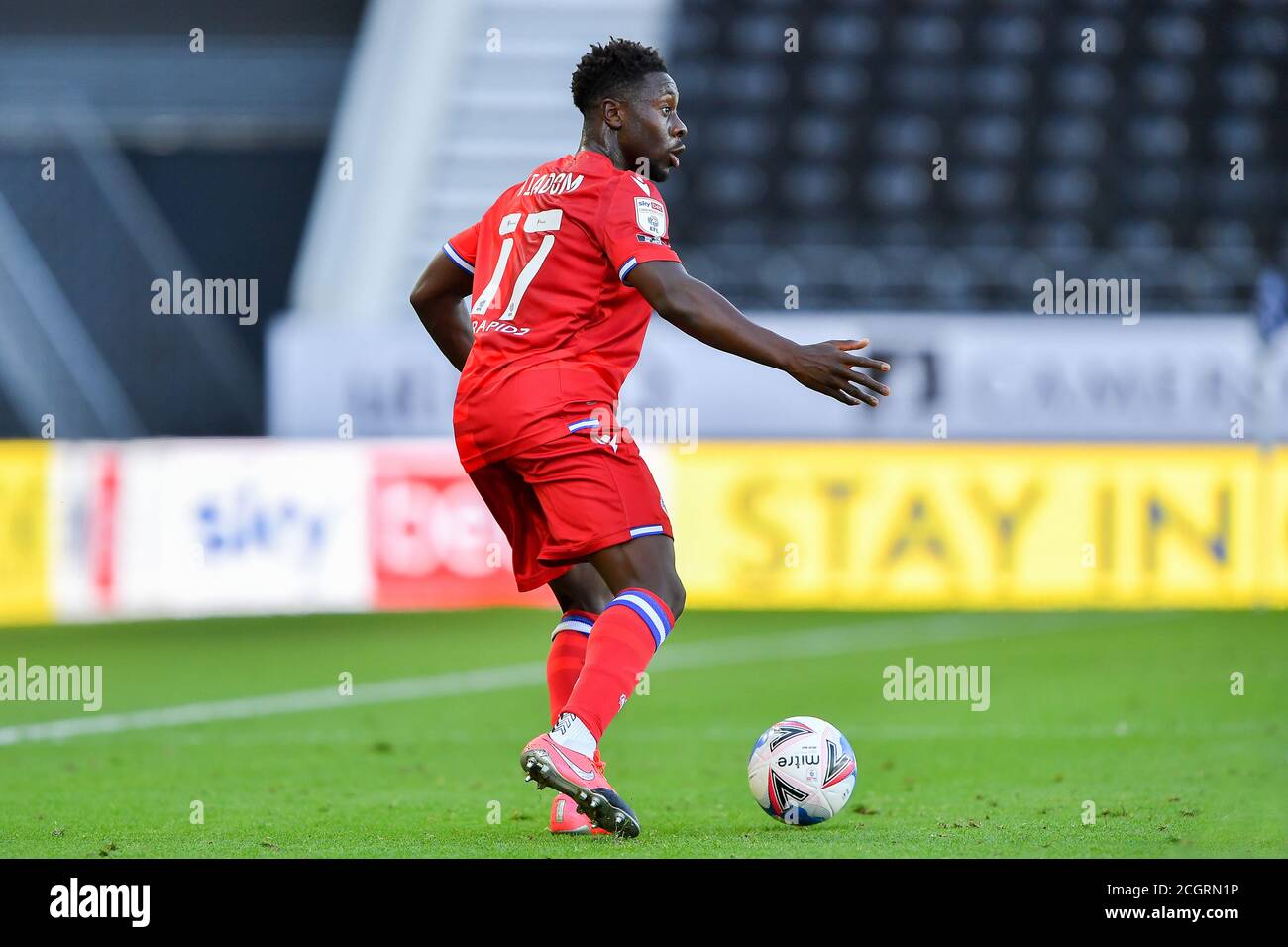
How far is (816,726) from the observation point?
5.55 metres

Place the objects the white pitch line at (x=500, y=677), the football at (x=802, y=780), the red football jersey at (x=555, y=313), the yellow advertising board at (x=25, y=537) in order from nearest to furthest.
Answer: the red football jersey at (x=555, y=313), the football at (x=802, y=780), the white pitch line at (x=500, y=677), the yellow advertising board at (x=25, y=537)

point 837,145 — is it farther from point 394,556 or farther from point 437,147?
point 394,556

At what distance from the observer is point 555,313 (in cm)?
503

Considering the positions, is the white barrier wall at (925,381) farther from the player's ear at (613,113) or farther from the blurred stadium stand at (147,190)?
the player's ear at (613,113)

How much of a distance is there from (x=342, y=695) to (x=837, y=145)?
12075mm

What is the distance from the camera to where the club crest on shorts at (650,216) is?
4.86m

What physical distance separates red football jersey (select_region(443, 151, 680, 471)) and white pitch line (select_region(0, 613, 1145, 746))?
3.60 meters

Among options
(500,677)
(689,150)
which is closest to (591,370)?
(500,677)

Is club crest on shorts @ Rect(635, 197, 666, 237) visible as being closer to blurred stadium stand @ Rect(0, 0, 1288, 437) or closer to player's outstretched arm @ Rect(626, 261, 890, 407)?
player's outstretched arm @ Rect(626, 261, 890, 407)

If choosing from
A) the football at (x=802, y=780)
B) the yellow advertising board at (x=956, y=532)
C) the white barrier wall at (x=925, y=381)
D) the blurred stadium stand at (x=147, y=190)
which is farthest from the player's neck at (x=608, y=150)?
the blurred stadium stand at (x=147, y=190)

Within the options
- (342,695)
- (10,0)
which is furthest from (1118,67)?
(342,695)

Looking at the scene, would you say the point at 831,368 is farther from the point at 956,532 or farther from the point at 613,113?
the point at 956,532

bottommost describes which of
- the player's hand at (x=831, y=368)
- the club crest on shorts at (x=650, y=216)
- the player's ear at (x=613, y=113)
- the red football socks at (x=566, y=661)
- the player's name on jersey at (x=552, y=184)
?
the red football socks at (x=566, y=661)

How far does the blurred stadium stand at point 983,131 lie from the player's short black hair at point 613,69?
41.0 feet
